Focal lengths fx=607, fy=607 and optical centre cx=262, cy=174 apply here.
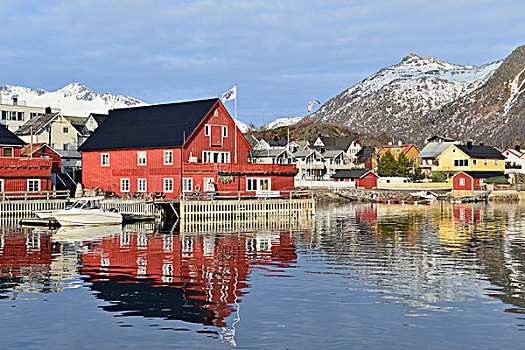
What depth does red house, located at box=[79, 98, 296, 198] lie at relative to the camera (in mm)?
63938

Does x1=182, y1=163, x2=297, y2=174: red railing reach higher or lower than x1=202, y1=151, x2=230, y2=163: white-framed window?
lower

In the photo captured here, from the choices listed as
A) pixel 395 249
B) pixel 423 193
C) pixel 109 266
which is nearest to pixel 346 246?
pixel 395 249

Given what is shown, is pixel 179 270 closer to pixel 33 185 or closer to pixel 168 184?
pixel 168 184

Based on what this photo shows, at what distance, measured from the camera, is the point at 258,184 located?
66500 millimetres

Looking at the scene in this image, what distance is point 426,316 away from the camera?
66.8 feet

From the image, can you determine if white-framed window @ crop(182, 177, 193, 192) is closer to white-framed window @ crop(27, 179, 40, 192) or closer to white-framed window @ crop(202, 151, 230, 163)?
white-framed window @ crop(202, 151, 230, 163)

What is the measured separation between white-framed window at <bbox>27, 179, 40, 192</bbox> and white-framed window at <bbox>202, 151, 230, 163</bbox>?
61.4ft

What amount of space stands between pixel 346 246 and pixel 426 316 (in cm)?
1956

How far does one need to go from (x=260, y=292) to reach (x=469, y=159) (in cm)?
11306

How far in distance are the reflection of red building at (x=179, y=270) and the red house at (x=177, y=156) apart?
61.0 ft

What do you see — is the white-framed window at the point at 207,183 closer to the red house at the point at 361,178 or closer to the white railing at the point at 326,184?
the white railing at the point at 326,184

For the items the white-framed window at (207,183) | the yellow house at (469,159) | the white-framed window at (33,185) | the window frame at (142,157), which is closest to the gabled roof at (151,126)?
the window frame at (142,157)

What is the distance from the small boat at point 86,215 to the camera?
51.2 meters

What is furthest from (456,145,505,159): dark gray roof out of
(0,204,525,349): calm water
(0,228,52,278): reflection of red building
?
(0,228,52,278): reflection of red building
